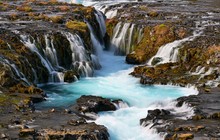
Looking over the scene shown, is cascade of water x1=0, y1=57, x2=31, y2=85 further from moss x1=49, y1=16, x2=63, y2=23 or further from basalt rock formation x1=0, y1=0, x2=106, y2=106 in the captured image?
moss x1=49, y1=16, x2=63, y2=23

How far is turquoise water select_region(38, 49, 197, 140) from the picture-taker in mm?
28031

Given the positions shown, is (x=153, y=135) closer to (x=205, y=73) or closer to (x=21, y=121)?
(x=21, y=121)

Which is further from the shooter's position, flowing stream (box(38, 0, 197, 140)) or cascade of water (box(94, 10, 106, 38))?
cascade of water (box(94, 10, 106, 38))

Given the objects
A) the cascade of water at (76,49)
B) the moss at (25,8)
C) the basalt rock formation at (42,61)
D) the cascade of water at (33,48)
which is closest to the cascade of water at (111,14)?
the basalt rock formation at (42,61)

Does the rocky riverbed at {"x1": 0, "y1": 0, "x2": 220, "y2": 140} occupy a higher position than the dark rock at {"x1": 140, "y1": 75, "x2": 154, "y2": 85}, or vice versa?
the rocky riverbed at {"x1": 0, "y1": 0, "x2": 220, "y2": 140}

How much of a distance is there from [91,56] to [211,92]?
1504 centimetres

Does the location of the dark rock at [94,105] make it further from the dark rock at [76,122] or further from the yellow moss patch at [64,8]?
the yellow moss patch at [64,8]

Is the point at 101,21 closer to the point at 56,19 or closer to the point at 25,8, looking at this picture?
the point at 56,19

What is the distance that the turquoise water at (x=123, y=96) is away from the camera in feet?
92.0

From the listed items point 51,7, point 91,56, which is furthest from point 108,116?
point 51,7

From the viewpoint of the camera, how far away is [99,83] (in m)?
39.6

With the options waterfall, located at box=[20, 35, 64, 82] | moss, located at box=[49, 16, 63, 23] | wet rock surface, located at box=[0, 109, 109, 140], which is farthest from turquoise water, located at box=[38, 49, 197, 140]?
moss, located at box=[49, 16, 63, 23]

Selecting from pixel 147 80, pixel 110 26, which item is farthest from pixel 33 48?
pixel 110 26

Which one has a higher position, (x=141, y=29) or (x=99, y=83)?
(x=141, y=29)
